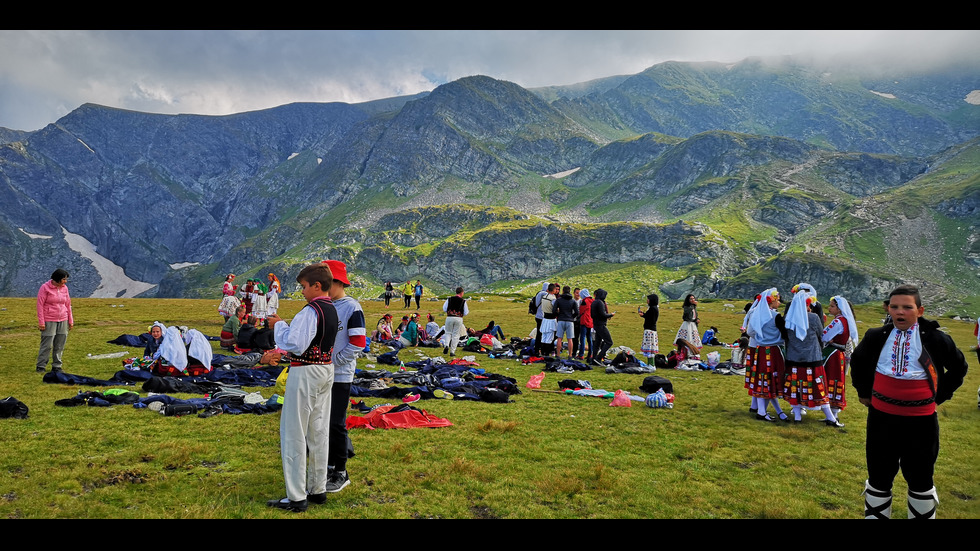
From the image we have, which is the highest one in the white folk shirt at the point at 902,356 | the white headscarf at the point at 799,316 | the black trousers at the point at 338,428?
the white headscarf at the point at 799,316

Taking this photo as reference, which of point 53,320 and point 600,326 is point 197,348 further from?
point 600,326

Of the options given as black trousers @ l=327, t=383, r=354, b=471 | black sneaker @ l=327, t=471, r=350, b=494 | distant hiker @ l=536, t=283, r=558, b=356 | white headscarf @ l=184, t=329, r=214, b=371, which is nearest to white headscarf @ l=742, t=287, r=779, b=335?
distant hiker @ l=536, t=283, r=558, b=356

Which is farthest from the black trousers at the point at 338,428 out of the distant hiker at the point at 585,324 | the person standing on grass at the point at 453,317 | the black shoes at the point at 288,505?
the distant hiker at the point at 585,324

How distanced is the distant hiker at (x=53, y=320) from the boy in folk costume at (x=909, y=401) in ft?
62.3

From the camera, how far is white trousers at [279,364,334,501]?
5.86m

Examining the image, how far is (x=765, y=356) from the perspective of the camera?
39.7ft

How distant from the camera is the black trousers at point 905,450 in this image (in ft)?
18.3

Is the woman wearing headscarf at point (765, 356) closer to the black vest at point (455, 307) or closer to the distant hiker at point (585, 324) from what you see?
the distant hiker at point (585, 324)

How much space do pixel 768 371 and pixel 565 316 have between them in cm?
951

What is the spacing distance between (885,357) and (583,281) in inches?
6712
